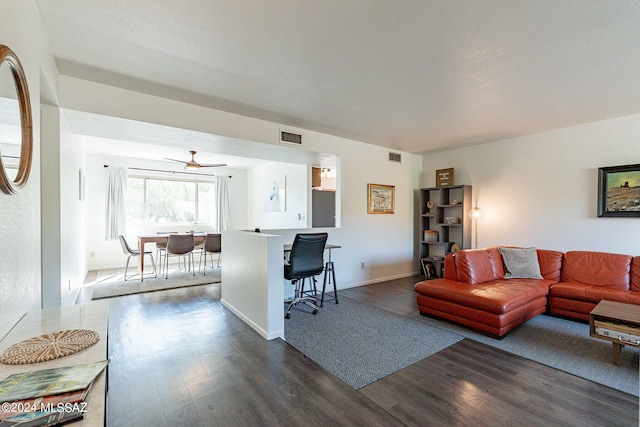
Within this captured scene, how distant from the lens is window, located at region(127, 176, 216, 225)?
22.7ft

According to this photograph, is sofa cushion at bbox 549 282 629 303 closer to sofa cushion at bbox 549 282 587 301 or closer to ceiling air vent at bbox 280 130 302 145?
sofa cushion at bbox 549 282 587 301

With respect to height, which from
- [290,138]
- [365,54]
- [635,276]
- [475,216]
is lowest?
[635,276]

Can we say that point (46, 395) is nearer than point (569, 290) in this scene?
Yes

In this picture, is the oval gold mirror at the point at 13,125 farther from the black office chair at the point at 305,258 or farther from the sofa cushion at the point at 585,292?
the sofa cushion at the point at 585,292

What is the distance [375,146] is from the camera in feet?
17.6

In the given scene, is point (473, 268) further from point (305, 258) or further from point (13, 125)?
point (13, 125)

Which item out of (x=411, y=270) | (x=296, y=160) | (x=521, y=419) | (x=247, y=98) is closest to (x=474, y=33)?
(x=247, y=98)

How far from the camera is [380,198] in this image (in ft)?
17.9

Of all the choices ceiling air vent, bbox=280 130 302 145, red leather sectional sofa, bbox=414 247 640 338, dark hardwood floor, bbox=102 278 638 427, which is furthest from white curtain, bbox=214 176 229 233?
red leather sectional sofa, bbox=414 247 640 338

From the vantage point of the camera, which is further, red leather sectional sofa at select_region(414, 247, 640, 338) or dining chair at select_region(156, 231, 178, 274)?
dining chair at select_region(156, 231, 178, 274)

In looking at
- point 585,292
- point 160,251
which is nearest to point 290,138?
point 585,292

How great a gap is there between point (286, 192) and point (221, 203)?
2.29m

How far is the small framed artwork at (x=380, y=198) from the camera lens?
5.28 metres

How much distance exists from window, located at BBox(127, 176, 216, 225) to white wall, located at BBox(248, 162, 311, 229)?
112 centimetres
